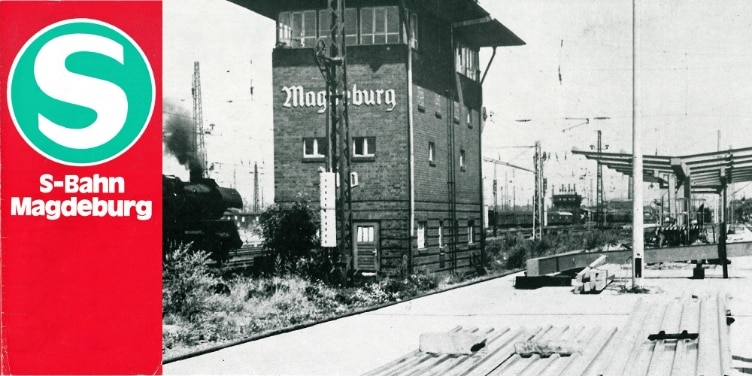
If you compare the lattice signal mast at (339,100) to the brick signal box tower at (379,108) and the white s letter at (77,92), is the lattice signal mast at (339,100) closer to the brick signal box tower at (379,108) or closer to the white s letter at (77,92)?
the brick signal box tower at (379,108)

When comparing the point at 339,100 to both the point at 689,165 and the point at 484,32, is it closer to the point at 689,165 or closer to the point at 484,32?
the point at 484,32

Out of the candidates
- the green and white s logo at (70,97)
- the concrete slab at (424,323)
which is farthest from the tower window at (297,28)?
the green and white s logo at (70,97)

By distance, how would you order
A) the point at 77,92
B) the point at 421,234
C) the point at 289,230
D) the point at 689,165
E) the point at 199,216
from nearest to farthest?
the point at 77,92
the point at 289,230
the point at 199,216
the point at 689,165
the point at 421,234

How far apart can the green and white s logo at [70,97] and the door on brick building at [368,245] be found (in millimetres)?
18100

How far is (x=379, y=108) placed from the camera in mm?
22547

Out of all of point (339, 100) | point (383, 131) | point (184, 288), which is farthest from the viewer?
point (383, 131)

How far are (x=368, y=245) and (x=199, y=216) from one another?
5.49 m

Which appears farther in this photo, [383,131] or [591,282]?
[383,131]

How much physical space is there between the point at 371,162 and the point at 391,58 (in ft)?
10.3

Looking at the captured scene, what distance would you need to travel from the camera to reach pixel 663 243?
2395 centimetres

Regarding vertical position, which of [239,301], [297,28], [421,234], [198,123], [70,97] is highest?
[297,28]

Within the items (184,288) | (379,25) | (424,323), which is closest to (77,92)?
(424,323)

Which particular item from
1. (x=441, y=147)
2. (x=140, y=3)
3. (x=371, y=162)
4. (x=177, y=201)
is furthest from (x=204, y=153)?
(x=140, y=3)

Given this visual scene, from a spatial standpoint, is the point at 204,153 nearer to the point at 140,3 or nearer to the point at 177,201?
the point at 177,201
